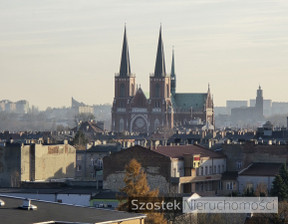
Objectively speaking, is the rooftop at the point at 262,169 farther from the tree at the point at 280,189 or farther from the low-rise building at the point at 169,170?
the tree at the point at 280,189

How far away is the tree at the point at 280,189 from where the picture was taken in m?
63.3

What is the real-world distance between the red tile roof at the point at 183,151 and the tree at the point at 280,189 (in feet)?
33.5

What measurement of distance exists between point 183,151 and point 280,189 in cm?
1397

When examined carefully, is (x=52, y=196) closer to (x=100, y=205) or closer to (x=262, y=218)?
(x=100, y=205)

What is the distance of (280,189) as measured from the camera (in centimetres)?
6425

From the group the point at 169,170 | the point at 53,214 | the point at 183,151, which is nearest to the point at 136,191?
the point at 53,214

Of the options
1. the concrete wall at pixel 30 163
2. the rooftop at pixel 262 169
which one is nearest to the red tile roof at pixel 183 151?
the rooftop at pixel 262 169

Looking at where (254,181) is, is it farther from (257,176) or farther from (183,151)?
(183,151)

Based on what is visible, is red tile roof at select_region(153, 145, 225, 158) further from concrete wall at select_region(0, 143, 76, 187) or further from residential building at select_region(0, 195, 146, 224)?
residential building at select_region(0, 195, 146, 224)

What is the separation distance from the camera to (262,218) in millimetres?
47219

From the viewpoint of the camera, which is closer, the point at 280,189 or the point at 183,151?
the point at 280,189

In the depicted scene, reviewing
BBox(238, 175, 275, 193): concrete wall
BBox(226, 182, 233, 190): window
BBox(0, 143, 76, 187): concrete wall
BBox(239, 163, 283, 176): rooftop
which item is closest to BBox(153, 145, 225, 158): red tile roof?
BBox(226, 182, 233, 190): window

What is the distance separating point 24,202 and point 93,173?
176 feet

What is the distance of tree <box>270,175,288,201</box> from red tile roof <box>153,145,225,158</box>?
10.2 m
